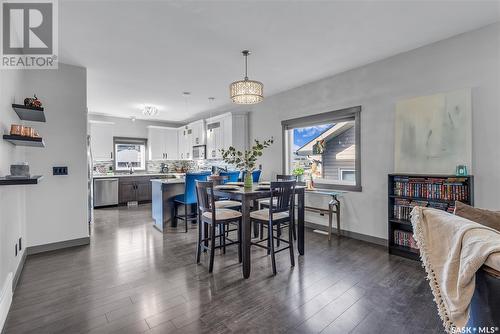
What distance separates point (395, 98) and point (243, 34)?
2.28 m

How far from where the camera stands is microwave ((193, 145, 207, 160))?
7164 mm

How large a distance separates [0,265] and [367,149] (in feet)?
14.2

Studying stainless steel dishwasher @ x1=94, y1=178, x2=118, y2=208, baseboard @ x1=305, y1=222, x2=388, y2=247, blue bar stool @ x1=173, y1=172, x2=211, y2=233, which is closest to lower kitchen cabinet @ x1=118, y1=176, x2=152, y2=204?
stainless steel dishwasher @ x1=94, y1=178, x2=118, y2=208

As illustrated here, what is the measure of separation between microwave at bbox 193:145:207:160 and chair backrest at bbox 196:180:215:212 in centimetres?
425

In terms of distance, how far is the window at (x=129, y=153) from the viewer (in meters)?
7.75

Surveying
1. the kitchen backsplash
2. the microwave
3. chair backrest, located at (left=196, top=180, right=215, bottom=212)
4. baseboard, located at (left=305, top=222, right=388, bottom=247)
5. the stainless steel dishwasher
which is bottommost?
baseboard, located at (left=305, top=222, right=388, bottom=247)

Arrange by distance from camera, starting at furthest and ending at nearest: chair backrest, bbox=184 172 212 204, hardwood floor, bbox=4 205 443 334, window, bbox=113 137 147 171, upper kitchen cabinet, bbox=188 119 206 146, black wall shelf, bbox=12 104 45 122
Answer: window, bbox=113 137 147 171 < upper kitchen cabinet, bbox=188 119 206 146 < chair backrest, bbox=184 172 212 204 < black wall shelf, bbox=12 104 45 122 < hardwood floor, bbox=4 205 443 334

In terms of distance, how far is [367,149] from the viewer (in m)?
3.83

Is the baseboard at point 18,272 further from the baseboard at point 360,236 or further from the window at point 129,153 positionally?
the window at point 129,153

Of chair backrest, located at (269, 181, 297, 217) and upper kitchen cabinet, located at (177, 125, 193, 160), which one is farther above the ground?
upper kitchen cabinet, located at (177, 125, 193, 160)

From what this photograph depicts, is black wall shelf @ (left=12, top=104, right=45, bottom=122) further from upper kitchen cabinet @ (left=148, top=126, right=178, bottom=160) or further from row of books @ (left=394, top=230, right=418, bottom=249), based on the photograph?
upper kitchen cabinet @ (left=148, top=126, right=178, bottom=160)

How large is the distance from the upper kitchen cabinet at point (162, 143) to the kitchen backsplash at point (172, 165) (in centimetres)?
38

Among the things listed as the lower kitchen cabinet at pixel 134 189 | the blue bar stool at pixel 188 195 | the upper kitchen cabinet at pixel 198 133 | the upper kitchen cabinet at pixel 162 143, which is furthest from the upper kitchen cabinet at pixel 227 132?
the lower kitchen cabinet at pixel 134 189

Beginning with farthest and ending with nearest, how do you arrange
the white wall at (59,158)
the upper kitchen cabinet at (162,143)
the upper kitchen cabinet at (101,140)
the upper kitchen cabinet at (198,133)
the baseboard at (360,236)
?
the upper kitchen cabinet at (162,143) → the upper kitchen cabinet at (198,133) → the upper kitchen cabinet at (101,140) → the baseboard at (360,236) → the white wall at (59,158)
